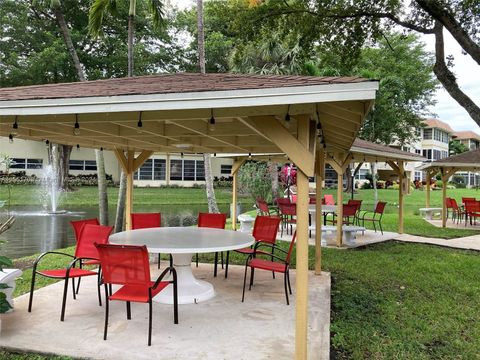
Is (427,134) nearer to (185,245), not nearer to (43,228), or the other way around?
(43,228)

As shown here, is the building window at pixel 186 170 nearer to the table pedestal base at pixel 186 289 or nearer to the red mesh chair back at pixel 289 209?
the red mesh chair back at pixel 289 209

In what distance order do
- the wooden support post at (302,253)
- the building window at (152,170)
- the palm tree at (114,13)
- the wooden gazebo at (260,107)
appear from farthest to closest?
the building window at (152,170), the palm tree at (114,13), the wooden support post at (302,253), the wooden gazebo at (260,107)

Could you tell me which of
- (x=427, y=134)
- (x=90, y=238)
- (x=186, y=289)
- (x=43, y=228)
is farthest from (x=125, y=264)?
(x=427, y=134)

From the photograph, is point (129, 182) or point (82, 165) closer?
point (129, 182)

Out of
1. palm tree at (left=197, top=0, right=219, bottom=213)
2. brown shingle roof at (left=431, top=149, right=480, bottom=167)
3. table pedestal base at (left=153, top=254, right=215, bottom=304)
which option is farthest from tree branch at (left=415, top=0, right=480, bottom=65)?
table pedestal base at (left=153, top=254, right=215, bottom=304)

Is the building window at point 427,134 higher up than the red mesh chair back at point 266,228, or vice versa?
the building window at point 427,134

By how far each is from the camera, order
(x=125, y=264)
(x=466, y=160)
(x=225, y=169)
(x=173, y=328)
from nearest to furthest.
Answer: (x=125, y=264), (x=173, y=328), (x=466, y=160), (x=225, y=169)

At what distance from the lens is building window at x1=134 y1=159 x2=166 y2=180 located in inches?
1292

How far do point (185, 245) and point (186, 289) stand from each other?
2.80 ft

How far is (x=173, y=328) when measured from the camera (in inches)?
167

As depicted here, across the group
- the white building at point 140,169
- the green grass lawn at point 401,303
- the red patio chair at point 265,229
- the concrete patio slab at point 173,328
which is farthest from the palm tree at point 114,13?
the white building at point 140,169

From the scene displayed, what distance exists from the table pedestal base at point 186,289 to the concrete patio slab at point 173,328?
126mm

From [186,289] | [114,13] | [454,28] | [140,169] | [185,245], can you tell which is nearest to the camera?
[185,245]

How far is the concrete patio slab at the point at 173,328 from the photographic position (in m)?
3.68
